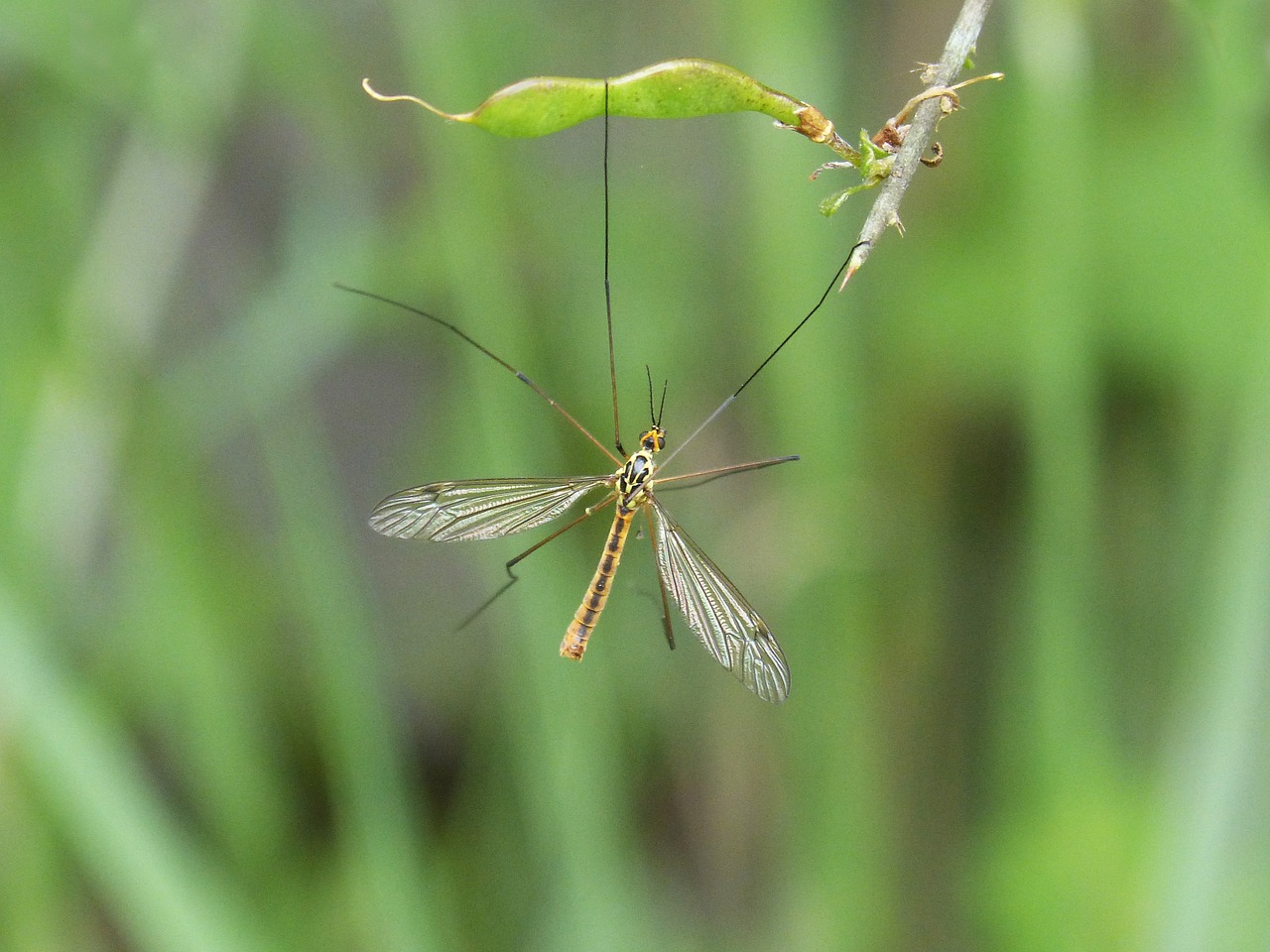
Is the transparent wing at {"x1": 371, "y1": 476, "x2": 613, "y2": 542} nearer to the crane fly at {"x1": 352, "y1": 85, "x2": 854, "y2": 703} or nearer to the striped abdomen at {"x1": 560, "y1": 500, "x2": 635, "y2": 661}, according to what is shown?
the crane fly at {"x1": 352, "y1": 85, "x2": 854, "y2": 703}

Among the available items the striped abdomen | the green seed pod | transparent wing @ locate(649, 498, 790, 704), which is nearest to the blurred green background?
the striped abdomen

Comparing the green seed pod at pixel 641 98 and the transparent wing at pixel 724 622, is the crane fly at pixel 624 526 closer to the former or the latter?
the transparent wing at pixel 724 622

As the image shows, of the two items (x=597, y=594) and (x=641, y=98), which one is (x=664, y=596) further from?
(x=641, y=98)

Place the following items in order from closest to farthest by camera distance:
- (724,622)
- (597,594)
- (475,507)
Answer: (724,622), (475,507), (597,594)

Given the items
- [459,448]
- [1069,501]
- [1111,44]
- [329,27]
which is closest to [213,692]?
[459,448]

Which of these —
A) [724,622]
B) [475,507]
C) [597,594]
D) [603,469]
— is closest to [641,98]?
[724,622]

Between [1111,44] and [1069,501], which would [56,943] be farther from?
[1111,44]

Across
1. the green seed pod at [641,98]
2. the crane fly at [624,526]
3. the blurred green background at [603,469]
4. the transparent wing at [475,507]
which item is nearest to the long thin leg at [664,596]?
the crane fly at [624,526]
